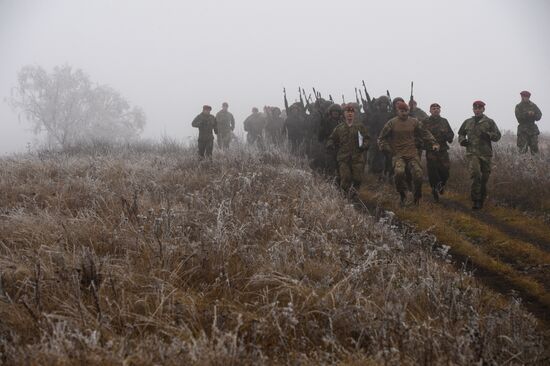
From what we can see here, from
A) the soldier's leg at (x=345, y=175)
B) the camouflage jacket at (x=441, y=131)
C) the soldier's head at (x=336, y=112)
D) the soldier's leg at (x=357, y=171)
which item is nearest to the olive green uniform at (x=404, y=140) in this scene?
the soldier's leg at (x=357, y=171)

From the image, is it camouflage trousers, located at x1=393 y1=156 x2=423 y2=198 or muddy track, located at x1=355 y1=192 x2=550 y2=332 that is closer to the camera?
muddy track, located at x1=355 y1=192 x2=550 y2=332

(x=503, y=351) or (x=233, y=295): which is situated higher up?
(x=233, y=295)

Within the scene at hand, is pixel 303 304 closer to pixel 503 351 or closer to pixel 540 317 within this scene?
pixel 503 351

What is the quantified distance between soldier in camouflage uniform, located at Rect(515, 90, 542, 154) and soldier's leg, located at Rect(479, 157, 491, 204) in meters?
4.45

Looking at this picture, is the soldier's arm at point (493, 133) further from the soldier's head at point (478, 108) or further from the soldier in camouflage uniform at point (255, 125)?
the soldier in camouflage uniform at point (255, 125)

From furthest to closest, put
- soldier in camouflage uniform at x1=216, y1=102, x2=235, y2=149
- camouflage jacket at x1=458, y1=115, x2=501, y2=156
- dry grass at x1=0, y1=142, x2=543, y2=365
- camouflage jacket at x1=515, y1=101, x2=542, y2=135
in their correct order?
soldier in camouflage uniform at x1=216, y1=102, x2=235, y2=149
camouflage jacket at x1=515, y1=101, x2=542, y2=135
camouflage jacket at x1=458, y1=115, x2=501, y2=156
dry grass at x1=0, y1=142, x2=543, y2=365

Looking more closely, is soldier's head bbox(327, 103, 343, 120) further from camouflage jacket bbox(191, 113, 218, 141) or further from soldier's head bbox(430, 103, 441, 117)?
camouflage jacket bbox(191, 113, 218, 141)

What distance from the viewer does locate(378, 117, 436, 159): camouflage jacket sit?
784cm

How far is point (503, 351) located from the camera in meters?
2.55

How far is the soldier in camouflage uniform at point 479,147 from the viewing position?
7.32 m

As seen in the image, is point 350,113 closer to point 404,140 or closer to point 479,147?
point 404,140

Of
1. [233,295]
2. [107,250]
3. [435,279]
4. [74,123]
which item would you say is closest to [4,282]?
[107,250]

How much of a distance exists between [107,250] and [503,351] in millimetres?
3603

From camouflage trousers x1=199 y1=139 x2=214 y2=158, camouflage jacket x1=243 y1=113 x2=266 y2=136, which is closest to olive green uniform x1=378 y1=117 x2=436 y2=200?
camouflage trousers x1=199 y1=139 x2=214 y2=158
